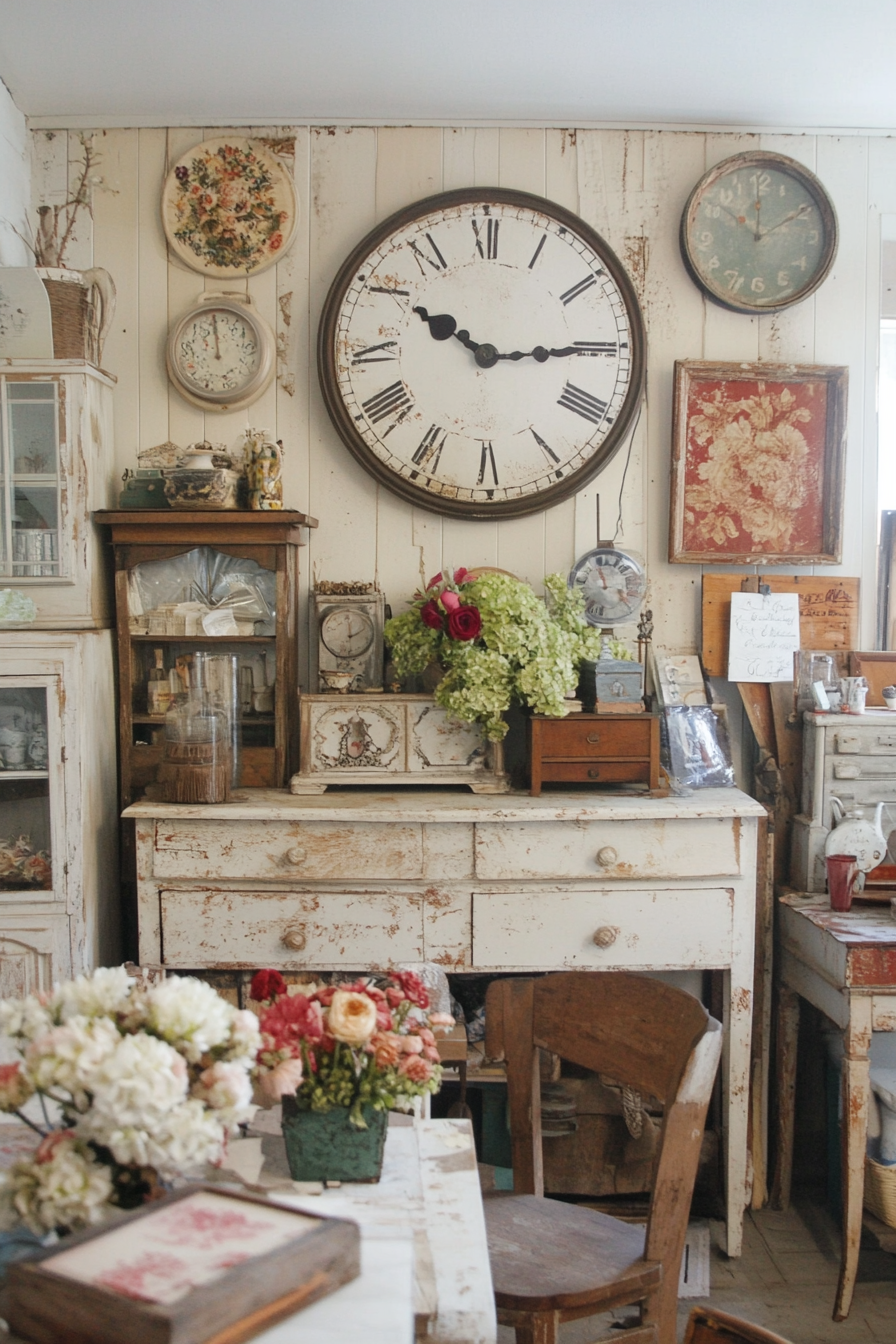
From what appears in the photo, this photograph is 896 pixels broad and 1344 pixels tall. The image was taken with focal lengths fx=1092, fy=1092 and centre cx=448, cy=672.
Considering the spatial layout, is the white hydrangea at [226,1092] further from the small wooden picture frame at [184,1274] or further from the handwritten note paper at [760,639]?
the handwritten note paper at [760,639]

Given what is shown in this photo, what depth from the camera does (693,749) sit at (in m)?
3.10

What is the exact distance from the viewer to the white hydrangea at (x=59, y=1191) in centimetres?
114

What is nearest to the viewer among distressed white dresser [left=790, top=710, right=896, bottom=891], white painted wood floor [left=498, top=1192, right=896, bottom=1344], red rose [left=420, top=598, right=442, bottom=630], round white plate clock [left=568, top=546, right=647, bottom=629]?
white painted wood floor [left=498, top=1192, right=896, bottom=1344]

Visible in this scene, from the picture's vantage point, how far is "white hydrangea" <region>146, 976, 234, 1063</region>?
121cm

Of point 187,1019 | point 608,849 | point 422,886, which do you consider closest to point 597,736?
point 608,849

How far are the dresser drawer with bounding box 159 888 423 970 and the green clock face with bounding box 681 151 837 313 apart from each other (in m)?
1.97

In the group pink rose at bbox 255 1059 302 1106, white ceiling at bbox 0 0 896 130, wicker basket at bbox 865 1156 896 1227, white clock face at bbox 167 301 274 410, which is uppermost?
white ceiling at bbox 0 0 896 130

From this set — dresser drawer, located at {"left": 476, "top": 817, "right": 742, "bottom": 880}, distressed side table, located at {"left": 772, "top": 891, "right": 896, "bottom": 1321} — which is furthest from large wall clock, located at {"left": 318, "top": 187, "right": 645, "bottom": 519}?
distressed side table, located at {"left": 772, "top": 891, "right": 896, "bottom": 1321}

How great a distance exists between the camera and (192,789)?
9.01 ft

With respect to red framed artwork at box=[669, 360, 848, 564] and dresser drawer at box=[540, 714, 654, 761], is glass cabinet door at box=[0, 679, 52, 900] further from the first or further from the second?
red framed artwork at box=[669, 360, 848, 564]

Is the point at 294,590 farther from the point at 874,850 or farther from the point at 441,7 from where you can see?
the point at 874,850

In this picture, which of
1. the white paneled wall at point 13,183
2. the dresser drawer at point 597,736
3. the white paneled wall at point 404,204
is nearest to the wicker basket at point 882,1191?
the dresser drawer at point 597,736

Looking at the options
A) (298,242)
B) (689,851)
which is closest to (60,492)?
(298,242)

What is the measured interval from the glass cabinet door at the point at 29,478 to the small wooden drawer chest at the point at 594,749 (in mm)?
1358
